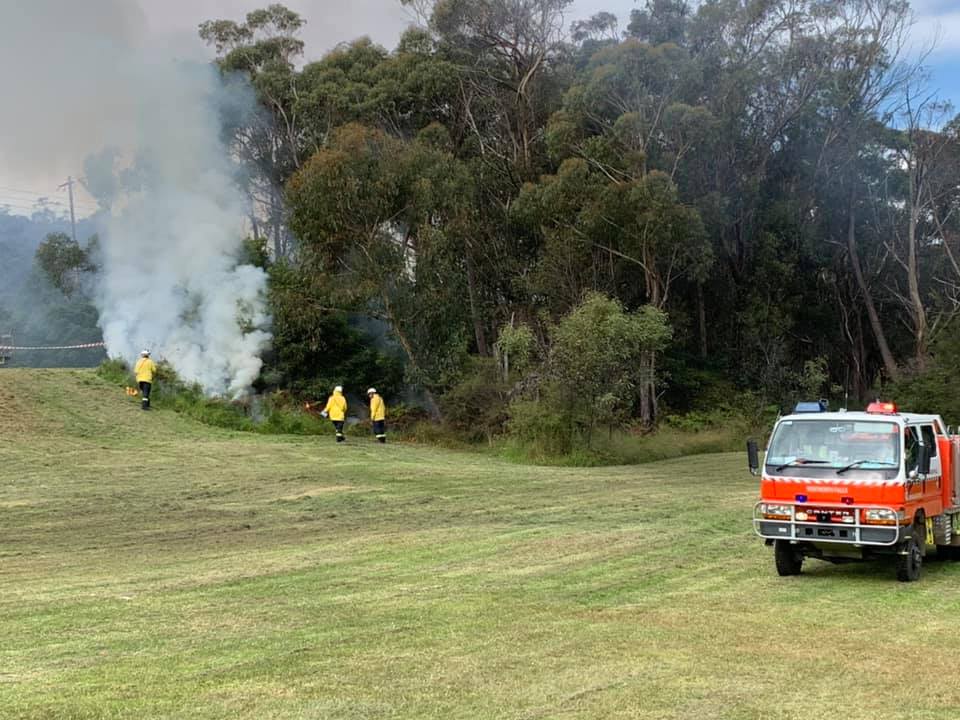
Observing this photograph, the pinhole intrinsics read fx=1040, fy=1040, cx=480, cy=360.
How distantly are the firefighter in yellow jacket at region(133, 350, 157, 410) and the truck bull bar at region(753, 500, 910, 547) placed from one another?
2192 centimetres

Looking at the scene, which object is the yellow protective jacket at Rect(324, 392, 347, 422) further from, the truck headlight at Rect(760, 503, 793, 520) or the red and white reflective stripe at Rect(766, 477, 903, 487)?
the red and white reflective stripe at Rect(766, 477, 903, 487)

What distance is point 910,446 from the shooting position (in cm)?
1217

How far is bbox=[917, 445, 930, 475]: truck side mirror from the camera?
1191cm

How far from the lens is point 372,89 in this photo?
139 ft

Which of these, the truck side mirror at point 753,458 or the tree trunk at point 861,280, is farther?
the tree trunk at point 861,280

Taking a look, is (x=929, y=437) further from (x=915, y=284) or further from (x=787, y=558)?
(x=915, y=284)

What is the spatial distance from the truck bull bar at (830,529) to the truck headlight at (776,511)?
0.9 inches

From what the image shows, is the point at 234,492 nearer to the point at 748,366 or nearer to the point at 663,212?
the point at 663,212

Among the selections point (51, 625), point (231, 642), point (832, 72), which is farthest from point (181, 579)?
point (832, 72)

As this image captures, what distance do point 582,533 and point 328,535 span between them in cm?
382

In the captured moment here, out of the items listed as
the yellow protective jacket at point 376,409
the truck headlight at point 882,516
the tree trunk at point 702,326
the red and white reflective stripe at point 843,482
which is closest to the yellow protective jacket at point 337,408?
the yellow protective jacket at point 376,409

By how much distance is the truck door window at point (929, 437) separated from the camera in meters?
12.7

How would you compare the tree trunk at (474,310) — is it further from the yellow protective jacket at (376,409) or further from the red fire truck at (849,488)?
the red fire truck at (849,488)

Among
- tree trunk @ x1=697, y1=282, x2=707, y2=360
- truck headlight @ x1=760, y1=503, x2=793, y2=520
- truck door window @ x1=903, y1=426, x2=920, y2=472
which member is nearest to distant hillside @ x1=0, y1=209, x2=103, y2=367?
tree trunk @ x1=697, y1=282, x2=707, y2=360
